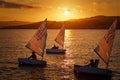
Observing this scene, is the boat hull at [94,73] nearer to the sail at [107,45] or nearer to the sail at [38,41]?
the sail at [107,45]

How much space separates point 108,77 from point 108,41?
521 centimetres

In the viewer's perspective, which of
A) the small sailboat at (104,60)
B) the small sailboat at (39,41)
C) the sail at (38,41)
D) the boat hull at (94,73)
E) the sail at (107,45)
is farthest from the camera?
the sail at (38,41)

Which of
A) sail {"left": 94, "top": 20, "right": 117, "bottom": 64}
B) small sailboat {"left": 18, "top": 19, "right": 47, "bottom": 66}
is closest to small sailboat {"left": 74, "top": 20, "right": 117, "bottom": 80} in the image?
sail {"left": 94, "top": 20, "right": 117, "bottom": 64}

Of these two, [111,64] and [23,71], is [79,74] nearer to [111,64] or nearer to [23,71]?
[23,71]

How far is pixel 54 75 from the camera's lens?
165 ft

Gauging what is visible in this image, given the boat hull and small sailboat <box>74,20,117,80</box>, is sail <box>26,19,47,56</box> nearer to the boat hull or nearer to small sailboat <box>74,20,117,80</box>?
small sailboat <box>74,20,117,80</box>

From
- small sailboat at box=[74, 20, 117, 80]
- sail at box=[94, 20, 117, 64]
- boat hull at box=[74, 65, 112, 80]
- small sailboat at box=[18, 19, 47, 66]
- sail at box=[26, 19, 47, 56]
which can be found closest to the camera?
boat hull at box=[74, 65, 112, 80]

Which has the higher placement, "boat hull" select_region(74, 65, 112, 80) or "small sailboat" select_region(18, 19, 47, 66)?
"small sailboat" select_region(18, 19, 47, 66)

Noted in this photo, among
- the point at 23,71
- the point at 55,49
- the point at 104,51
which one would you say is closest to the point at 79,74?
the point at 104,51

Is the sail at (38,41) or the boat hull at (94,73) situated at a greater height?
the sail at (38,41)

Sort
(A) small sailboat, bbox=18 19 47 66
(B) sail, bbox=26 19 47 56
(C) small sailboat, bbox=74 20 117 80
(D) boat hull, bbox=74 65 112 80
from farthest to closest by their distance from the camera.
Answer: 1. (B) sail, bbox=26 19 47 56
2. (A) small sailboat, bbox=18 19 47 66
3. (C) small sailboat, bbox=74 20 117 80
4. (D) boat hull, bbox=74 65 112 80

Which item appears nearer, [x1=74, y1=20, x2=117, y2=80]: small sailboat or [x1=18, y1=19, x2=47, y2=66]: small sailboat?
[x1=74, y1=20, x2=117, y2=80]: small sailboat

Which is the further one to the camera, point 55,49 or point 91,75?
point 55,49

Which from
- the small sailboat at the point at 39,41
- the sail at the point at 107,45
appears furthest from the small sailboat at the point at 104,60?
the small sailboat at the point at 39,41
